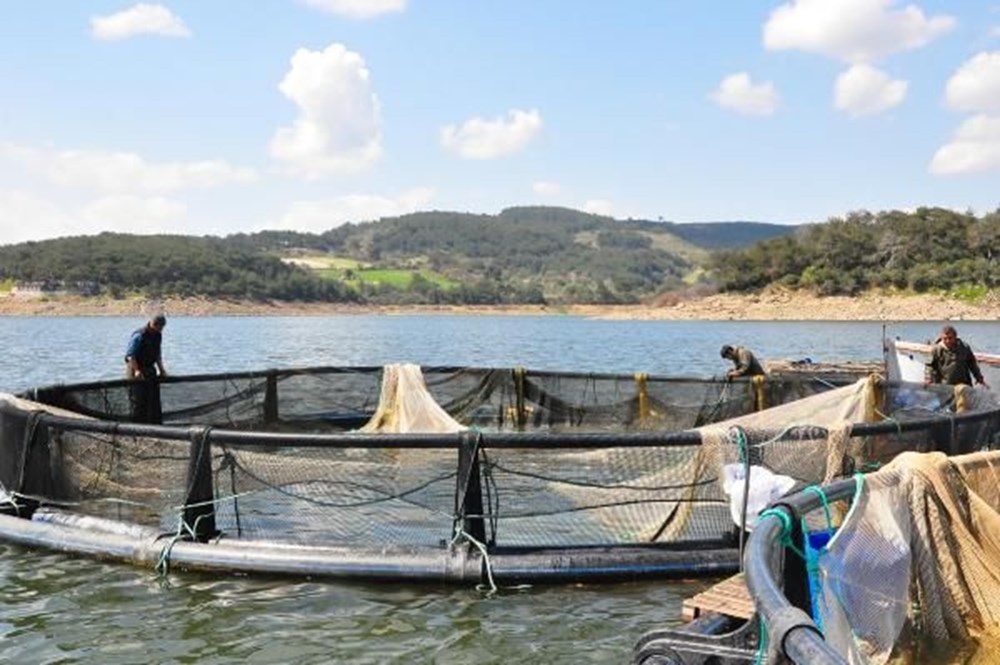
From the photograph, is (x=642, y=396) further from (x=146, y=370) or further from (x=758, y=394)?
(x=146, y=370)

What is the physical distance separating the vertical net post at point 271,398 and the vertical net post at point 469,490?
26.3 feet

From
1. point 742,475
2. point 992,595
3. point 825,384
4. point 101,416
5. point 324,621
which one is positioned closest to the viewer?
point 992,595

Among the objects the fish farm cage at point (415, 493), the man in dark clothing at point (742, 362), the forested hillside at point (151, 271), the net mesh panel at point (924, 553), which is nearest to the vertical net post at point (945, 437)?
the fish farm cage at point (415, 493)

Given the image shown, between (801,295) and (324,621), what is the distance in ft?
445

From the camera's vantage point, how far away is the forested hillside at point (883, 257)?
12512cm

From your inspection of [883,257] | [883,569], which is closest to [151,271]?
[883,257]

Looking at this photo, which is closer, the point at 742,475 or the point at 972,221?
the point at 742,475

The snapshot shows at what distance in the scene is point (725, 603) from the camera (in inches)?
218

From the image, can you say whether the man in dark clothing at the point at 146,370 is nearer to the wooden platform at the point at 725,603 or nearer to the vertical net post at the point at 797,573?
the wooden platform at the point at 725,603

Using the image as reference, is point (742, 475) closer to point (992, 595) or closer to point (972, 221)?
point (992, 595)

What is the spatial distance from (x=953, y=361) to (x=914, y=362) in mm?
5951

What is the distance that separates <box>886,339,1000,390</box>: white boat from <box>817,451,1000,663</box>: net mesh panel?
1318 cm

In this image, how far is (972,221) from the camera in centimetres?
13700

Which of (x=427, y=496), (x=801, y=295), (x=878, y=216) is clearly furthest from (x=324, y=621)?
(x=878, y=216)
